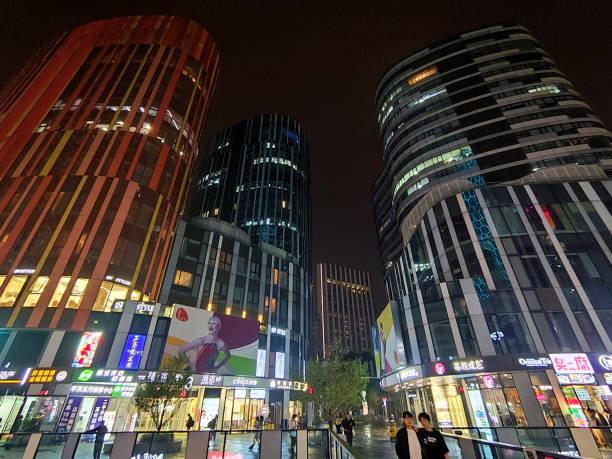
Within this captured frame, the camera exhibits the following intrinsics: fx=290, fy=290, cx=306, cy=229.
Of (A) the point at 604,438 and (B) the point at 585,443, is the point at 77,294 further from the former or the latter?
(A) the point at 604,438

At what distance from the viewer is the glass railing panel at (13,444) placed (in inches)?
345

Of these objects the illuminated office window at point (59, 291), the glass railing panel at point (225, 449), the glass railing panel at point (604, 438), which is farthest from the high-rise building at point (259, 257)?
the glass railing panel at point (604, 438)

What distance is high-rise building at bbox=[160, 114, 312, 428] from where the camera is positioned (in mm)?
41000

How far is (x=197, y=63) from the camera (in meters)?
58.0

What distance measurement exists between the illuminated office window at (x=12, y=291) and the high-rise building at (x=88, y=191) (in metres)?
0.11

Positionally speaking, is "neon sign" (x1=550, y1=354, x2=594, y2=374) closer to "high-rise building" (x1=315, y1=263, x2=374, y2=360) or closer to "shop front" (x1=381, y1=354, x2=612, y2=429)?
"shop front" (x1=381, y1=354, x2=612, y2=429)

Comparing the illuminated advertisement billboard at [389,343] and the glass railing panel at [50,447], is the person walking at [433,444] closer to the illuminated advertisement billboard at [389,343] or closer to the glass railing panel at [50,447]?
the glass railing panel at [50,447]

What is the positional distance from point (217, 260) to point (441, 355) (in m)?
32.4

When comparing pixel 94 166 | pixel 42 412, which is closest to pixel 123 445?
pixel 42 412

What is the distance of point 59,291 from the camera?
29781mm

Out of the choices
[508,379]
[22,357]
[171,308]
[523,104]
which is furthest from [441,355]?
[523,104]

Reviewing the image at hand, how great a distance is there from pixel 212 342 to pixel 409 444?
32.1 meters

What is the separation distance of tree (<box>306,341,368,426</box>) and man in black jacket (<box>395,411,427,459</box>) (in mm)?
23628

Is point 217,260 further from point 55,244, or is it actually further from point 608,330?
point 608,330
